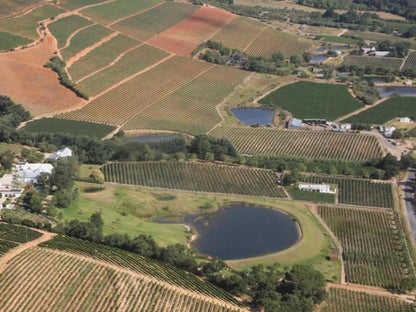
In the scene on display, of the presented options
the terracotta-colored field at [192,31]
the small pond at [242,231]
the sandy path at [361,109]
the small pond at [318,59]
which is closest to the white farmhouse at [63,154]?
the small pond at [242,231]

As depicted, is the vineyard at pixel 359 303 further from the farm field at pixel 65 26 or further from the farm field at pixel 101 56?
the farm field at pixel 65 26

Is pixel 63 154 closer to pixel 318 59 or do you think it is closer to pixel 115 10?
pixel 115 10

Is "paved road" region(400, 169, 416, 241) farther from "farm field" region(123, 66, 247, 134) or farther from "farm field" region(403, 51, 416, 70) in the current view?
"farm field" region(403, 51, 416, 70)

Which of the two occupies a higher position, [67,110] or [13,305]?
[13,305]

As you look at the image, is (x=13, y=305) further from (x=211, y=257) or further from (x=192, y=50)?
(x=192, y=50)

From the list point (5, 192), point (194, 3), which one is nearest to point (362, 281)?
point (5, 192)

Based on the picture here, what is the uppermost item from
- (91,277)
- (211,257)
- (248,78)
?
(91,277)
